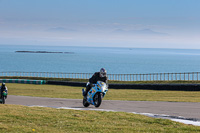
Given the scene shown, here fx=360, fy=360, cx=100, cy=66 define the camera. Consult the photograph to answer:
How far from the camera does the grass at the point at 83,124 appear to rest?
9.30 metres

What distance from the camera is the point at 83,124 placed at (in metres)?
10.2

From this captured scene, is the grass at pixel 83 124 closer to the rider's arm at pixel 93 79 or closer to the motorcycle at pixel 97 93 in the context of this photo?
the motorcycle at pixel 97 93

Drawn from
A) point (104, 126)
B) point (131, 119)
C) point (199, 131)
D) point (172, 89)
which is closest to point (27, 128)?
point (104, 126)

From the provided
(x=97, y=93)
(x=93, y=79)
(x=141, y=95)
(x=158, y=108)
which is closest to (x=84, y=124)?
(x=97, y=93)

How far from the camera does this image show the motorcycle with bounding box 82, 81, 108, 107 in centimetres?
1517

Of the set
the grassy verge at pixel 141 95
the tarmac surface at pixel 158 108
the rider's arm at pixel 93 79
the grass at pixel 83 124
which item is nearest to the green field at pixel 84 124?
the grass at pixel 83 124

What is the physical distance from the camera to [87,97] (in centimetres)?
1600

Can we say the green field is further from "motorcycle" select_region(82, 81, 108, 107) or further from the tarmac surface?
"motorcycle" select_region(82, 81, 108, 107)

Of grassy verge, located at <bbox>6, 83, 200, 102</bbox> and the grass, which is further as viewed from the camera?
grassy verge, located at <bbox>6, 83, 200, 102</bbox>

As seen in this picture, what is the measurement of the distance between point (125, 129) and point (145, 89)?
27901 millimetres

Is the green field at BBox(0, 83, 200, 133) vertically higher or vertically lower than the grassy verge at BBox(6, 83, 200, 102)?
higher

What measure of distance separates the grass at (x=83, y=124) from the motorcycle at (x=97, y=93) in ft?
9.24

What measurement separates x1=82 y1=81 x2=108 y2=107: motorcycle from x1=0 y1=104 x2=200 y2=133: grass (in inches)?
111

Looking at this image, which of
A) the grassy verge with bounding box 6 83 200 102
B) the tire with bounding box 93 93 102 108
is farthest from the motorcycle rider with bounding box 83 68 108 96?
the grassy verge with bounding box 6 83 200 102
